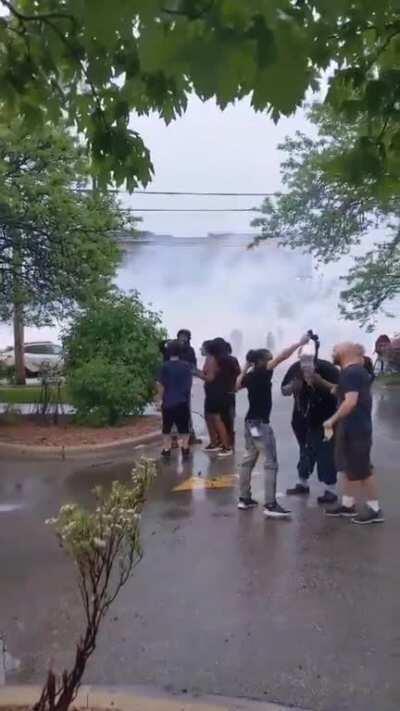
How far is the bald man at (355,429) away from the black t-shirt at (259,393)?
0.61m

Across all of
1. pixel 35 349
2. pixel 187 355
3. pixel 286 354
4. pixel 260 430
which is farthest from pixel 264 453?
pixel 35 349

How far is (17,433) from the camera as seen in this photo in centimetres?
1322

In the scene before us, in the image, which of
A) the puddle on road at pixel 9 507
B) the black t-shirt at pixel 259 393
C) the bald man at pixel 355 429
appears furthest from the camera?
the puddle on road at pixel 9 507

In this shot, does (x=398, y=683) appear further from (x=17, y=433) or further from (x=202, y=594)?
(x=17, y=433)

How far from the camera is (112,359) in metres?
13.6

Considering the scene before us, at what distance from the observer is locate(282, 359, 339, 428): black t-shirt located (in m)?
8.74

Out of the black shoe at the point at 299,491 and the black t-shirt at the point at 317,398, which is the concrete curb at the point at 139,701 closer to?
the black t-shirt at the point at 317,398

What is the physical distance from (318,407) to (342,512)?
43.0 inches

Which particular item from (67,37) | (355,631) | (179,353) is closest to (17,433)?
(179,353)

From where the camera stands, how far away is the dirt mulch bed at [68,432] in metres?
12.5

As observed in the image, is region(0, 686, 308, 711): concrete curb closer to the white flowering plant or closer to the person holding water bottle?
the white flowering plant

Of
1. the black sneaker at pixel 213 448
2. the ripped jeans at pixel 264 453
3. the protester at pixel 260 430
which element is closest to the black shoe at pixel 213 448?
the black sneaker at pixel 213 448

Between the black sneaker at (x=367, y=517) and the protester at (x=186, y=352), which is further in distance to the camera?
the protester at (x=186, y=352)

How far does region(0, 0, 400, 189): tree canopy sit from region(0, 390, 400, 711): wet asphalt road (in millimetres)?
2580
